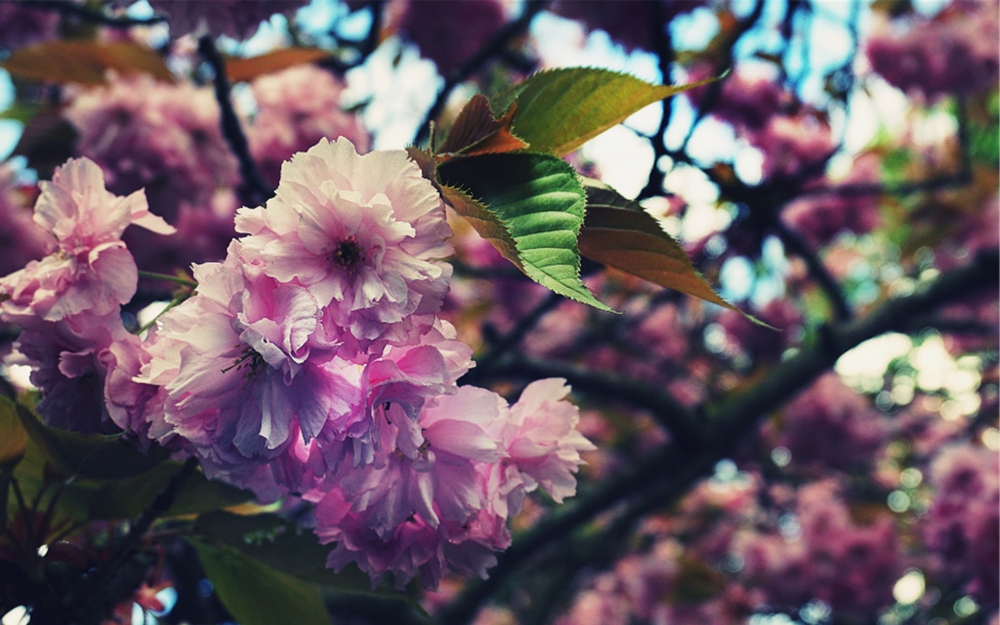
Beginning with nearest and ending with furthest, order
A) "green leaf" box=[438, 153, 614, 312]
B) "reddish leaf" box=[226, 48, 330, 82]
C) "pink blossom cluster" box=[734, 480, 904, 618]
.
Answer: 1. "green leaf" box=[438, 153, 614, 312]
2. "reddish leaf" box=[226, 48, 330, 82]
3. "pink blossom cluster" box=[734, 480, 904, 618]

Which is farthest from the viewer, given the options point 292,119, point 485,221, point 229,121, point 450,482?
point 292,119

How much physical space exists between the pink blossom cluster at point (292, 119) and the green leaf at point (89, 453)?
116cm

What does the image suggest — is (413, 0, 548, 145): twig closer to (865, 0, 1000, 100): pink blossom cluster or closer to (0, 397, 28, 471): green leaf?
(0, 397, 28, 471): green leaf

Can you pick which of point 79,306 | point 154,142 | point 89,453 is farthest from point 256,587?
point 154,142

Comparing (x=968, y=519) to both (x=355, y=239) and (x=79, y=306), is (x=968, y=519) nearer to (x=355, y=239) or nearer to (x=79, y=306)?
(x=355, y=239)

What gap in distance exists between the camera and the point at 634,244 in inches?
27.6

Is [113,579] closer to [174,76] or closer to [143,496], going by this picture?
[143,496]

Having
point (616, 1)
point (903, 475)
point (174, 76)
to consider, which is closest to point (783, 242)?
point (616, 1)

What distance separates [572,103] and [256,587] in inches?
26.9

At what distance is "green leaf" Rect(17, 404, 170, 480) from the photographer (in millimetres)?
700

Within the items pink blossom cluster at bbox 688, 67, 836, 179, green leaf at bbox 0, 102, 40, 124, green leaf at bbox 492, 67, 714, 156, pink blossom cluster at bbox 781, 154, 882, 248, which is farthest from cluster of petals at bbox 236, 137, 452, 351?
pink blossom cluster at bbox 781, 154, 882, 248

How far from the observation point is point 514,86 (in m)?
0.75

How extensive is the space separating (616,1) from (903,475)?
343cm

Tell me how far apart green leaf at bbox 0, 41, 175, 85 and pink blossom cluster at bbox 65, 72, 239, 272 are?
0.12ft
